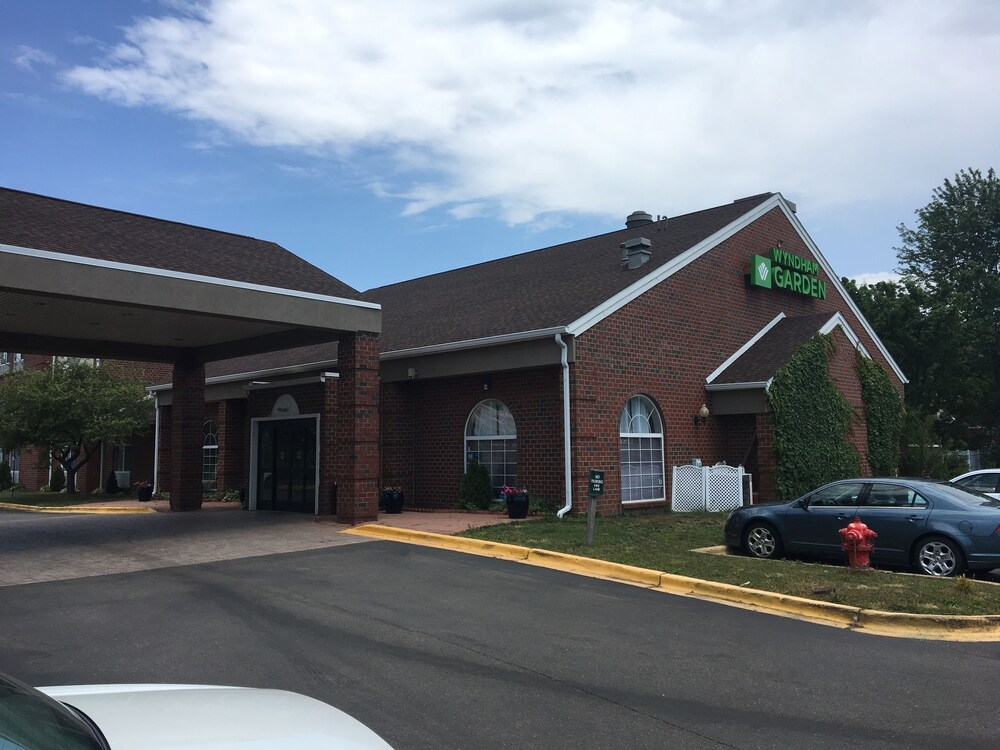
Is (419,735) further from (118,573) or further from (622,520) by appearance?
(622,520)

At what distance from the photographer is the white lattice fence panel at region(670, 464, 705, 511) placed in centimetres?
1898

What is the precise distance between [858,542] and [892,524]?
101cm

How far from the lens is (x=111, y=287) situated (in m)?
12.8

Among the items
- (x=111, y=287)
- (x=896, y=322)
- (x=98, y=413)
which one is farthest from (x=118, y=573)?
(x=896, y=322)

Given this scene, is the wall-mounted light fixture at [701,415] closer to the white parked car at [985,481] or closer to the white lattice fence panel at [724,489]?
the white lattice fence panel at [724,489]

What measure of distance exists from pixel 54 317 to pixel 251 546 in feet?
21.2

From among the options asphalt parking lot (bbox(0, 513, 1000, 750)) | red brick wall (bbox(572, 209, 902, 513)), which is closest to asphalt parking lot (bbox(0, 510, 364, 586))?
asphalt parking lot (bbox(0, 513, 1000, 750))

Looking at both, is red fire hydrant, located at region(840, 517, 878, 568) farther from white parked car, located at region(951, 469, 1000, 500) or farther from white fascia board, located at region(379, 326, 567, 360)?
white fascia board, located at region(379, 326, 567, 360)

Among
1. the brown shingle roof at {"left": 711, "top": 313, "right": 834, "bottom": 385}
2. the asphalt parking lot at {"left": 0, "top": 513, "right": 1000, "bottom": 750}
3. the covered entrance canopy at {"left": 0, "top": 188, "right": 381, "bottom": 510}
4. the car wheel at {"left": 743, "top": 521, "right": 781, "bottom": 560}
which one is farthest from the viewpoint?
the brown shingle roof at {"left": 711, "top": 313, "right": 834, "bottom": 385}

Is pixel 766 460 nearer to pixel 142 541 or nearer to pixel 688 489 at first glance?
pixel 688 489

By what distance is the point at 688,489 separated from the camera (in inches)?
752

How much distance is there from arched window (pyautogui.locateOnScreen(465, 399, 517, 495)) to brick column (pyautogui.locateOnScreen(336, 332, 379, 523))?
338cm

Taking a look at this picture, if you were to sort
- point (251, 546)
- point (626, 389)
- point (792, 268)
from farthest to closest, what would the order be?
point (792, 268)
point (626, 389)
point (251, 546)

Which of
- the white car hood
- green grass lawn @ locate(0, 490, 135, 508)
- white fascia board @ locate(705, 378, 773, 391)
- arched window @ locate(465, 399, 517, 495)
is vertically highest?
white fascia board @ locate(705, 378, 773, 391)
